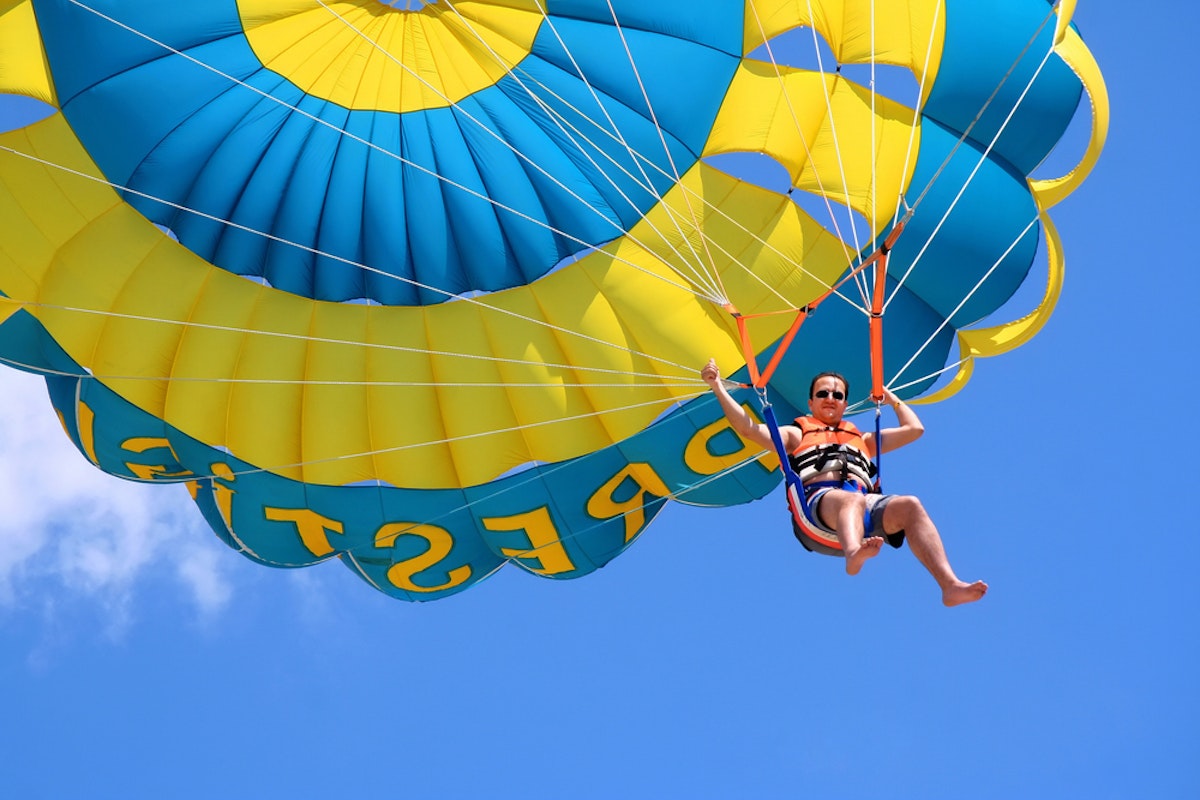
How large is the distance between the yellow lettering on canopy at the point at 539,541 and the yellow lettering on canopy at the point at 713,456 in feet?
2.93

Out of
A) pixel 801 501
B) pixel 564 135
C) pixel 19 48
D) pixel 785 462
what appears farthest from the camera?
pixel 564 135

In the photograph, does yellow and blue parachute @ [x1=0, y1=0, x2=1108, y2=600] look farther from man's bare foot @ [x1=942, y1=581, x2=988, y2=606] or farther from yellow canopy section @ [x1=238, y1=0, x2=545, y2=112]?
man's bare foot @ [x1=942, y1=581, x2=988, y2=606]

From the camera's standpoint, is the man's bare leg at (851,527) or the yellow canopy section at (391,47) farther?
the yellow canopy section at (391,47)

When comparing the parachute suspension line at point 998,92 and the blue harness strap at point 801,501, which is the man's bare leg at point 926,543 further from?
the parachute suspension line at point 998,92

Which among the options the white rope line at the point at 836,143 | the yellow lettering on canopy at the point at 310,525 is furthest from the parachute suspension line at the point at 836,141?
the yellow lettering on canopy at the point at 310,525

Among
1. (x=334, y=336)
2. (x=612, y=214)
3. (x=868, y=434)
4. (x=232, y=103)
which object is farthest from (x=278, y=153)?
(x=868, y=434)

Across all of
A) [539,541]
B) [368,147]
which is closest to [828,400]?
[539,541]

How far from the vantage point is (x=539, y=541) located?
29.9 feet

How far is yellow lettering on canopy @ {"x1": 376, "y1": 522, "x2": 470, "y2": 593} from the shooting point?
9188mm

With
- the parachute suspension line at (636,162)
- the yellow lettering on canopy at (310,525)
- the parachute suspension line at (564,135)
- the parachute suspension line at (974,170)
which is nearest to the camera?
the parachute suspension line at (974,170)

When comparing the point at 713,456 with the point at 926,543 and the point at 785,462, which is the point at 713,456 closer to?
the point at 785,462

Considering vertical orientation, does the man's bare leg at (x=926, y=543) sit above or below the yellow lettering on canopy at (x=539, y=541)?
above

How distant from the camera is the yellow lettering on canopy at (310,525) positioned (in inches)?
360

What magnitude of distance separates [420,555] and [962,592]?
12.9 feet
